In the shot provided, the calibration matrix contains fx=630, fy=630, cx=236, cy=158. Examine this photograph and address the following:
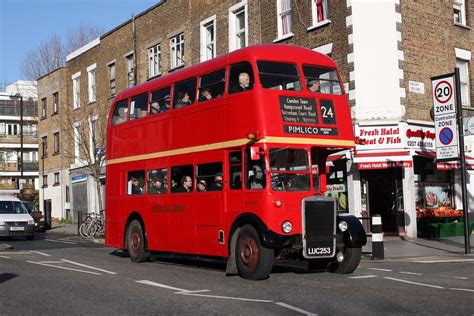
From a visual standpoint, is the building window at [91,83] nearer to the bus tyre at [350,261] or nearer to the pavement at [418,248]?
the pavement at [418,248]

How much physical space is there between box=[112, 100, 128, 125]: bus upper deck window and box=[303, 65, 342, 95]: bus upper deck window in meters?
5.57

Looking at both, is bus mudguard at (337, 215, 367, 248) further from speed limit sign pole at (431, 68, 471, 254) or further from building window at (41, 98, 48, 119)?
building window at (41, 98, 48, 119)

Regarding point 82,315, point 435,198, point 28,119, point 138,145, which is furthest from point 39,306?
point 28,119

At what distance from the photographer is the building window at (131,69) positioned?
33241 millimetres

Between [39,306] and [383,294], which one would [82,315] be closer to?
[39,306]

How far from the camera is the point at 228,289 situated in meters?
10.1

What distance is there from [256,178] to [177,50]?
19461 millimetres

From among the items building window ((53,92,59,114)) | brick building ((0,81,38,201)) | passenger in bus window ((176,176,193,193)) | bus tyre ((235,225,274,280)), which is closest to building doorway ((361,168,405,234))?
passenger in bus window ((176,176,193,193))

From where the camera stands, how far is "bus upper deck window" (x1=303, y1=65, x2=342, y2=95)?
39.5 feet

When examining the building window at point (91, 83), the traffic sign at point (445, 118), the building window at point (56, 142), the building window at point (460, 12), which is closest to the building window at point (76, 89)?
the building window at point (91, 83)

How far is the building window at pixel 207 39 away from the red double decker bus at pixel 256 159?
44.9 feet

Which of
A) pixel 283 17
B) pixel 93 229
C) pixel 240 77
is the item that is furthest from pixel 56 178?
pixel 240 77

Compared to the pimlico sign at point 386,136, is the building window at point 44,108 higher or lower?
higher

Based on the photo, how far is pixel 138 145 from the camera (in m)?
15.2
